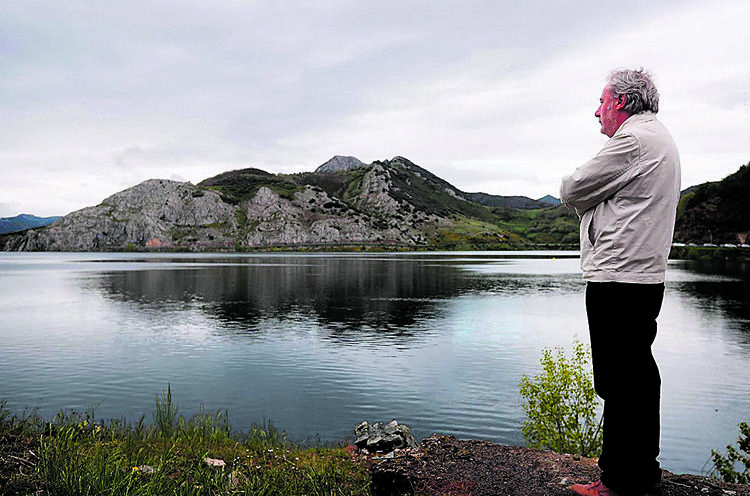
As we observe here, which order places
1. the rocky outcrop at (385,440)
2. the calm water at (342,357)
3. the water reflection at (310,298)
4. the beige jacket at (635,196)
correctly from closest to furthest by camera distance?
1. the beige jacket at (635,196)
2. the rocky outcrop at (385,440)
3. the calm water at (342,357)
4. the water reflection at (310,298)

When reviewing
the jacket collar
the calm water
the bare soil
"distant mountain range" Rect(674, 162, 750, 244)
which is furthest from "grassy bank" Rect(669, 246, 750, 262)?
the jacket collar

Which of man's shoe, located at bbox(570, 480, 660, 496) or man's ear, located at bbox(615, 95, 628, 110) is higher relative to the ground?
man's ear, located at bbox(615, 95, 628, 110)

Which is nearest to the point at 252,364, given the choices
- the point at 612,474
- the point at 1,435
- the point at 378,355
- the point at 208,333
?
the point at 378,355

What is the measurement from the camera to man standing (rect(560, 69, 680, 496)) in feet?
16.8

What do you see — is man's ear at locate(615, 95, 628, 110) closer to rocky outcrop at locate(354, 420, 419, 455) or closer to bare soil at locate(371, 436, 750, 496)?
bare soil at locate(371, 436, 750, 496)

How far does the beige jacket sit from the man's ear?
37 centimetres

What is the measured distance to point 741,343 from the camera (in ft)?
109

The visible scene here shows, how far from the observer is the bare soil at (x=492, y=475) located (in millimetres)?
5950

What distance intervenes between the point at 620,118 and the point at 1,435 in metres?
9.58

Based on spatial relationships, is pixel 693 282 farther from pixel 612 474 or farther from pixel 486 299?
pixel 612 474

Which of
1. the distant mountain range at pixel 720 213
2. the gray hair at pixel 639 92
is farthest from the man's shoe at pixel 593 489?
the distant mountain range at pixel 720 213

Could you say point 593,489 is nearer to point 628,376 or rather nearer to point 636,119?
point 628,376

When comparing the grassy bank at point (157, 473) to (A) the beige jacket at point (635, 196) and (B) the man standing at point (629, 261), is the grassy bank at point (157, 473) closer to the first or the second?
(B) the man standing at point (629, 261)

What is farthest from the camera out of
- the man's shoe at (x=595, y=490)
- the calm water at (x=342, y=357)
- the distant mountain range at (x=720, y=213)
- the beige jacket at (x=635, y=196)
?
the distant mountain range at (x=720, y=213)
